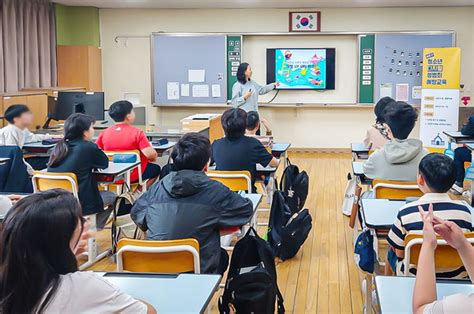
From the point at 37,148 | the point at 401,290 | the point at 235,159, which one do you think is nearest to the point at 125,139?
the point at 37,148

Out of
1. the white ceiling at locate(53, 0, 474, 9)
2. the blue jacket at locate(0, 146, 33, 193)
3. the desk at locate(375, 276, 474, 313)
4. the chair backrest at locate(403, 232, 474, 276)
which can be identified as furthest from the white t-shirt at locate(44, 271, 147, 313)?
the white ceiling at locate(53, 0, 474, 9)

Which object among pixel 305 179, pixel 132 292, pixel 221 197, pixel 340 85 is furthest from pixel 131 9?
pixel 132 292

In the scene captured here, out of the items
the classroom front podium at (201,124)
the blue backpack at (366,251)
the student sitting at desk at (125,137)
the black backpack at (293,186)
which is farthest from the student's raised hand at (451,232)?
the classroom front podium at (201,124)

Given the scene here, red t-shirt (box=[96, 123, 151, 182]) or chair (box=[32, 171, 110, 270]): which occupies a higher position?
red t-shirt (box=[96, 123, 151, 182])

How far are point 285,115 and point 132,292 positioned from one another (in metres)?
8.56

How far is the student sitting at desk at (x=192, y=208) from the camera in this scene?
2.88 metres

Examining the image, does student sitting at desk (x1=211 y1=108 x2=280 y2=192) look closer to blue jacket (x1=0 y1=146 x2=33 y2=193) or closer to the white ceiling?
blue jacket (x1=0 y1=146 x2=33 y2=193)

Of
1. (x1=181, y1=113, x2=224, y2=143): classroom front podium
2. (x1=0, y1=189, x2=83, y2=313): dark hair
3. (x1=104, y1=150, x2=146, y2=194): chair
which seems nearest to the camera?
(x1=0, y1=189, x2=83, y2=313): dark hair

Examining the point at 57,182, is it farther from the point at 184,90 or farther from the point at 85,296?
the point at 184,90

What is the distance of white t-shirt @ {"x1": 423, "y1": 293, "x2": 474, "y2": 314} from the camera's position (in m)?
1.64

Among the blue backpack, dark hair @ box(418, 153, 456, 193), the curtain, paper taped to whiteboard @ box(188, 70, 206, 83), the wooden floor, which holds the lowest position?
the wooden floor

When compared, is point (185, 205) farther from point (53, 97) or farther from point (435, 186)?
point (53, 97)

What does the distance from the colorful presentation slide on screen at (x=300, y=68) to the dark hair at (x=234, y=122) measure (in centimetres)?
555

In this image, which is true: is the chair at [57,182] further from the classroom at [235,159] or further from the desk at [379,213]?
the desk at [379,213]
